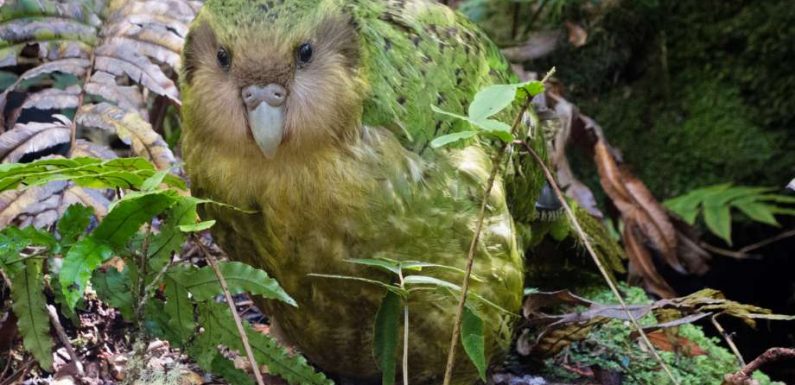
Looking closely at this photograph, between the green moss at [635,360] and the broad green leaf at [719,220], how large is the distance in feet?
3.35

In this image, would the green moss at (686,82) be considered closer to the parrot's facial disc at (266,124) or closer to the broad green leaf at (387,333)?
the parrot's facial disc at (266,124)

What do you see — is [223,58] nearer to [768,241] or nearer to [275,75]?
[275,75]

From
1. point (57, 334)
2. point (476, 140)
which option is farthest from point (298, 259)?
point (57, 334)

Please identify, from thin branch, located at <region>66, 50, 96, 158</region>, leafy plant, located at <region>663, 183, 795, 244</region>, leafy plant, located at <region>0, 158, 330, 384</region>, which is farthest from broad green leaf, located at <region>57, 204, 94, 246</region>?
leafy plant, located at <region>663, 183, 795, 244</region>

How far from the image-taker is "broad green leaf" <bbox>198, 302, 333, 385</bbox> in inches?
92.7

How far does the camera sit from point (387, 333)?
7.50 feet

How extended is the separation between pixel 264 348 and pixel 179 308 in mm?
248

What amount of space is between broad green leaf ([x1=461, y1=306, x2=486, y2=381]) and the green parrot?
71mm

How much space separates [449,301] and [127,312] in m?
0.90

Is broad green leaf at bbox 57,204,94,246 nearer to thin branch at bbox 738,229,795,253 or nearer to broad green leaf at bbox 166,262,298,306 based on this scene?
broad green leaf at bbox 166,262,298,306

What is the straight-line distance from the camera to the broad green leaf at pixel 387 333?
7.45 feet

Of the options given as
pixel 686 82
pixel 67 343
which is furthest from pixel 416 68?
pixel 686 82

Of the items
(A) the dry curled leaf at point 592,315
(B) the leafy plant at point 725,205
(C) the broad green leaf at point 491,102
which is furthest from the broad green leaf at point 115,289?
(B) the leafy plant at point 725,205

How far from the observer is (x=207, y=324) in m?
2.38
